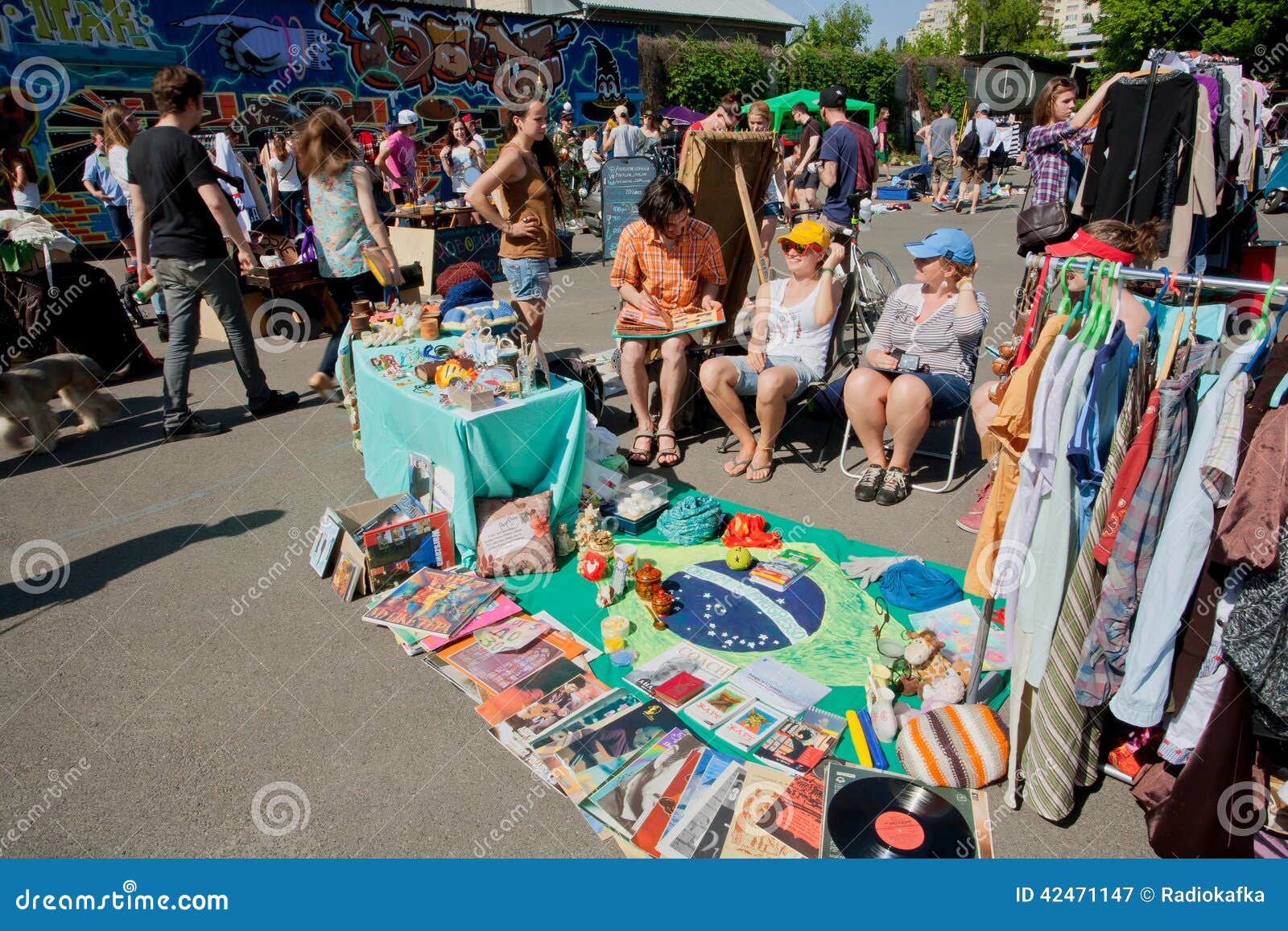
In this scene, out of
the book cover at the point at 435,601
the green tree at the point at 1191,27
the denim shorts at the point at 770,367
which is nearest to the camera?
the book cover at the point at 435,601

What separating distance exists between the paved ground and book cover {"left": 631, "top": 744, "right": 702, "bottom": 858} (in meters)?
0.12

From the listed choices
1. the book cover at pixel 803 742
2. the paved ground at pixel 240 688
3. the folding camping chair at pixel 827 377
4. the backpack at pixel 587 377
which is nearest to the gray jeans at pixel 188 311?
the paved ground at pixel 240 688

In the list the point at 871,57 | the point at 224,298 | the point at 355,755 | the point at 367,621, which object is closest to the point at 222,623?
the point at 367,621

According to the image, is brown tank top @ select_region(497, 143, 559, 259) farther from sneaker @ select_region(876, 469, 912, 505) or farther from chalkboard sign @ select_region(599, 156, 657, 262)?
chalkboard sign @ select_region(599, 156, 657, 262)

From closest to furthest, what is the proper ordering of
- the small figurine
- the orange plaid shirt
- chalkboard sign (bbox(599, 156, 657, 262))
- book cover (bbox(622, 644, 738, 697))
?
book cover (bbox(622, 644, 738, 697))
the small figurine
the orange plaid shirt
chalkboard sign (bbox(599, 156, 657, 262))

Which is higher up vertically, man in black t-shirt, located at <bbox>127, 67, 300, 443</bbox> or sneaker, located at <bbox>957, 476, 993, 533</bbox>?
man in black t-shirt, located at <bbox>127, 67, 300, 443</bbox>

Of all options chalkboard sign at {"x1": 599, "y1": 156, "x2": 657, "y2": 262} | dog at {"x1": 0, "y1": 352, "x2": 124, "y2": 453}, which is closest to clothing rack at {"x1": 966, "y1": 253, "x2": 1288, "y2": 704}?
dog at {"x1": 0, "y1": 352, "x2": 124, "y2": 453}

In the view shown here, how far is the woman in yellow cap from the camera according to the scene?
4.54 meters

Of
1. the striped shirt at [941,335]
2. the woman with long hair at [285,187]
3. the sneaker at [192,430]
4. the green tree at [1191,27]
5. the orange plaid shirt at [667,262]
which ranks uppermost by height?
the green tree at [1191,27]

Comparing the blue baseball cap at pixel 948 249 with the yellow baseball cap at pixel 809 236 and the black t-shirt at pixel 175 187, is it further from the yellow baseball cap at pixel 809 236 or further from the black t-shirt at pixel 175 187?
the black t-shirt at pixel 175 187

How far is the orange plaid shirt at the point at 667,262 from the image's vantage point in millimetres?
4910

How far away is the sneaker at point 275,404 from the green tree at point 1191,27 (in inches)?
1197

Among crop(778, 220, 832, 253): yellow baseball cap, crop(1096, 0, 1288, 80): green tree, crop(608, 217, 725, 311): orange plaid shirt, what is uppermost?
crop(1096, 0, 1288, 80): green tree

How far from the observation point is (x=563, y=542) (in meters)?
3.83
